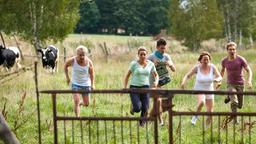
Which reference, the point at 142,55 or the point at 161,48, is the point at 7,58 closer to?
the point at 161,48

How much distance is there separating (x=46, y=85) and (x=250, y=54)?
71.6 ft

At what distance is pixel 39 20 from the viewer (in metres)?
28.1

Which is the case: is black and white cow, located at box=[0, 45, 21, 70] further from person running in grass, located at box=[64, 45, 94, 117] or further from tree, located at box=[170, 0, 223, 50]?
tree, located at box=[170, 0, 223, 50]

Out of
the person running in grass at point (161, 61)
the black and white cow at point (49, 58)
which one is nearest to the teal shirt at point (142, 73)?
the person running in grass at point (161, 61)

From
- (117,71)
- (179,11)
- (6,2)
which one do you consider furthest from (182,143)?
(179,11)

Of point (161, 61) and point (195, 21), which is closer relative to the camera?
point (161, 61)

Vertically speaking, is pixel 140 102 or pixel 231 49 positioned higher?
pixel 231 49

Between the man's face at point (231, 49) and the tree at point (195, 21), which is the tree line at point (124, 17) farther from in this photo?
the man's face at point (231, 49)

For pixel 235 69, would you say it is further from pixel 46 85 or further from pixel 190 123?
pixel 46 85

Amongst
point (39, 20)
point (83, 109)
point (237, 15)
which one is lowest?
point (83, 109)

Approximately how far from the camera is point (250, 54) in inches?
Answer: 1443

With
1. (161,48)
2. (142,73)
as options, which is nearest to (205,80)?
(161,48)

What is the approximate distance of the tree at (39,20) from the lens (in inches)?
1094

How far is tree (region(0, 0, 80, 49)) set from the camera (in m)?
27.8
